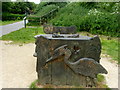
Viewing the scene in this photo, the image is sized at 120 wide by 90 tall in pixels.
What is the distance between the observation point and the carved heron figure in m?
2.80

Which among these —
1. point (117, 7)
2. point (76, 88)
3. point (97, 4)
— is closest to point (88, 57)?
point (76, 88)

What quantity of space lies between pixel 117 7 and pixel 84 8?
3678 mm

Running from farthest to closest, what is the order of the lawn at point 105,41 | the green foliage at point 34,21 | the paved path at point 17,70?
the green foliage at point 34,21 < the lawn at point 105,41 < the paved path at point 17,70

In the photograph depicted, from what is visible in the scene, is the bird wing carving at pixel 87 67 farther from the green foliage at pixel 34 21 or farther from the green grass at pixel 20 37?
the green foliage at pixel 34 21

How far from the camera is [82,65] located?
2.84 m

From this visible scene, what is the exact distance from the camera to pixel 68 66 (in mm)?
2867

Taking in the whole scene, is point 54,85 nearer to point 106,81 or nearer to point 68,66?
point 68,66

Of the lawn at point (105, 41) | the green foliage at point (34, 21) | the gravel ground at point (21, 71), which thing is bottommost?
the gravel ground at point (21, 71)

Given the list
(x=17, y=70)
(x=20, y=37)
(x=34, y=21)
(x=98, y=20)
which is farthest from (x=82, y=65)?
(x=34, y=21)

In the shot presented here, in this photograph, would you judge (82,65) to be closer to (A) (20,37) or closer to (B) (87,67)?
(B) (87,67)

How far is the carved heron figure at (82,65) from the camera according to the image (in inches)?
110

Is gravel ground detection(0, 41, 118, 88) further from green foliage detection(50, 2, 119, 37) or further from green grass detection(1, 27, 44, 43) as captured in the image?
green foliage detection(50, 2, 119, 37)

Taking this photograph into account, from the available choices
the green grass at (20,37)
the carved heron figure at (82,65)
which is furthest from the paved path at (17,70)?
the green grass at (20,37)

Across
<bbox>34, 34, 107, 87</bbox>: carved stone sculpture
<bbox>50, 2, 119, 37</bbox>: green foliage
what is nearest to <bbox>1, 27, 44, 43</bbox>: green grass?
<bbox>50, 2, 119, 37</bbox>: green foliage
